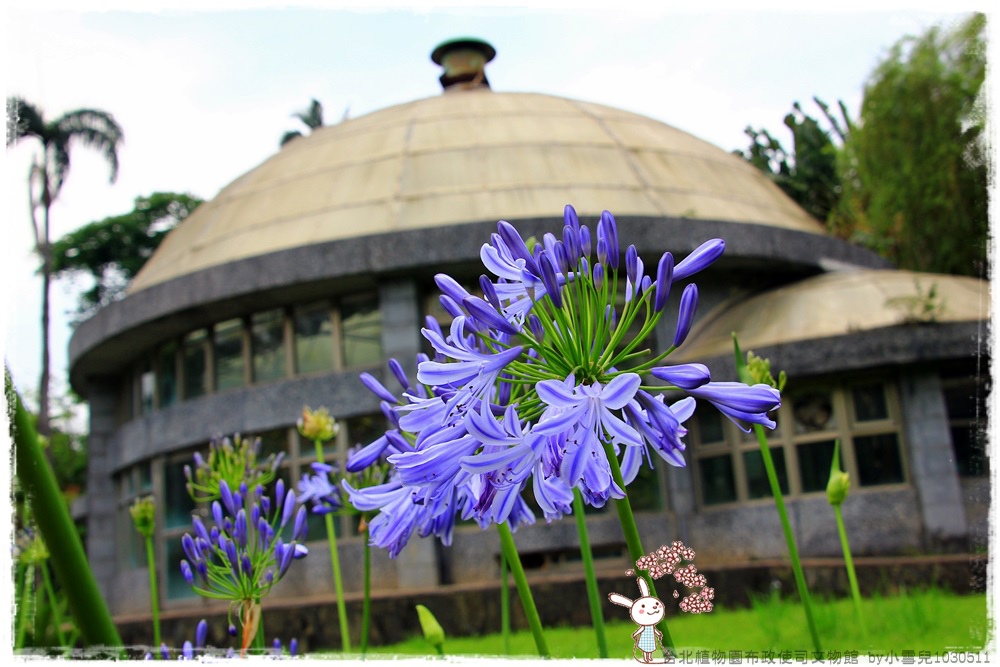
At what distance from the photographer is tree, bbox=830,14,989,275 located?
12.8 meters

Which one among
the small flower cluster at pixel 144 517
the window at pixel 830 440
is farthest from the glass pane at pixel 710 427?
the small flower cluster at pixel 144 517

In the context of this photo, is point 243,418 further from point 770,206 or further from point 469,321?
point 469,321

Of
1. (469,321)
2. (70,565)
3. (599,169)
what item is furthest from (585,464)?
(599,169)

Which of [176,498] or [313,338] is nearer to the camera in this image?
[313,338]

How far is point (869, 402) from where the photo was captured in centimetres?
1298

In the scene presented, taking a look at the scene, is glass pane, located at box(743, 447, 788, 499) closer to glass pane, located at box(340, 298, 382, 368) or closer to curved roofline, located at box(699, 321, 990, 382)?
curved roofline, located at box(699, 321, 990, 382)

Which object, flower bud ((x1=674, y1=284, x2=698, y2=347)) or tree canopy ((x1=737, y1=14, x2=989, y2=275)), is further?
tree canopy ((x1=737, y1=14, x2=989, y2=275))

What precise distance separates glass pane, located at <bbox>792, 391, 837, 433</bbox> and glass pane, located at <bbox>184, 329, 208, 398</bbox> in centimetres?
954

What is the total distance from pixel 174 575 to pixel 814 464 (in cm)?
1050

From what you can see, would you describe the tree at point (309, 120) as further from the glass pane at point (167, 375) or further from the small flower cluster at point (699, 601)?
the small flower cluster at point (699, 601)

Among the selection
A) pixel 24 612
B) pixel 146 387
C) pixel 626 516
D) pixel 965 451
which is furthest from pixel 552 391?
pixel 146 387

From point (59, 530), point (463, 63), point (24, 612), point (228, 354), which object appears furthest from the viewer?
point (463, 63)

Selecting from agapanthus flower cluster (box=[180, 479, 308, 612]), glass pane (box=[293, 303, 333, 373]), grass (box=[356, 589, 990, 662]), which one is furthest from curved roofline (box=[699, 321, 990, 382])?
agapanthus flower cluster (box=[180, 479, 308, 612])

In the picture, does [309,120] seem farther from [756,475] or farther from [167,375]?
[756,475]
